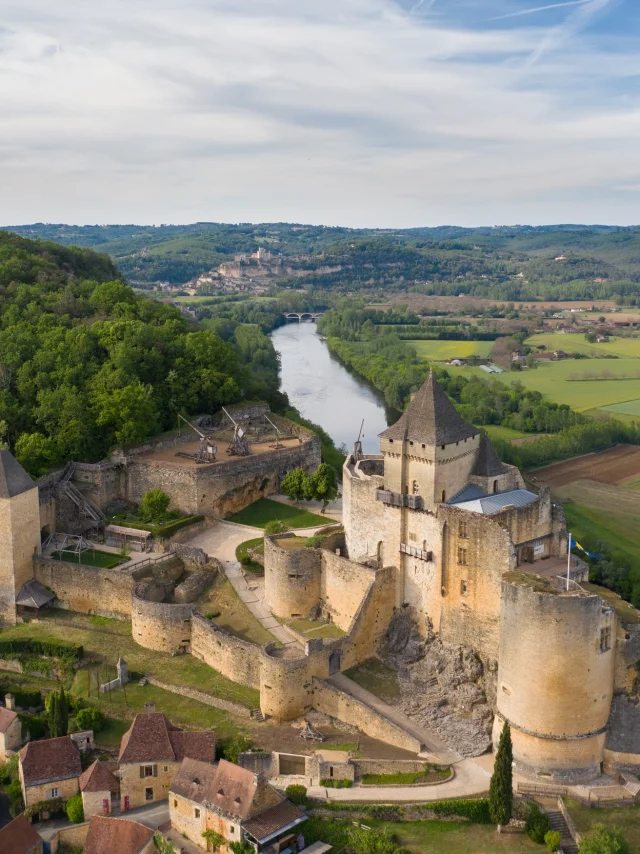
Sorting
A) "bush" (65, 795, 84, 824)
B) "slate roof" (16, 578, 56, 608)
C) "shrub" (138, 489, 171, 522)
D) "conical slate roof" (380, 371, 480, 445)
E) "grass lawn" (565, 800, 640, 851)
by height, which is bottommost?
"bush" (65, 795, 84, 824)

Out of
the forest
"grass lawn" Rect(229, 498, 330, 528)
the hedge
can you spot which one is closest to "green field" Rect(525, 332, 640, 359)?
the forest

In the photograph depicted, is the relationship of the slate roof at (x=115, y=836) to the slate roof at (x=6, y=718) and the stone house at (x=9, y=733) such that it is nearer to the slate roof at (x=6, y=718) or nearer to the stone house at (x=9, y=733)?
the stone house at (x=9, y=733)

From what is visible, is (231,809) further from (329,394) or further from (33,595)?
(329,394)

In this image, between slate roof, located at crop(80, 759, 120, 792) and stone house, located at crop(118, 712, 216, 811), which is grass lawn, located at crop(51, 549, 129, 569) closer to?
stone house, located at crop(118, 712, 216, 811)

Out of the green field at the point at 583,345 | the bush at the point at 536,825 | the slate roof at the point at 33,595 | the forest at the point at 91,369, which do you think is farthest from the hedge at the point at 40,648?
the green field at the point at 583,345

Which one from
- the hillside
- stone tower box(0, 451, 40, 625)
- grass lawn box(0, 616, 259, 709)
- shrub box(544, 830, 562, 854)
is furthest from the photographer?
the hillside
